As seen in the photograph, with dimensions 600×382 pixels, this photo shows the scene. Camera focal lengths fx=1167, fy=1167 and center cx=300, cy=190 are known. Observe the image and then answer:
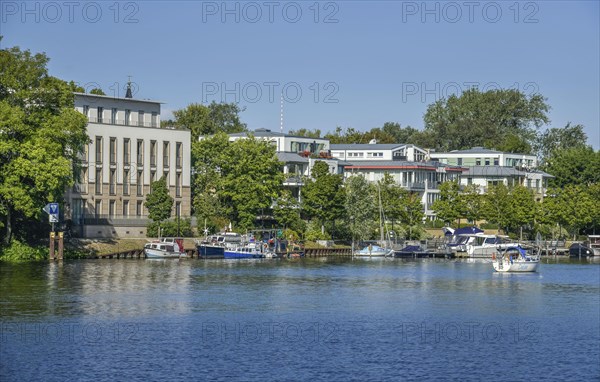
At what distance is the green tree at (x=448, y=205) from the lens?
630 feet

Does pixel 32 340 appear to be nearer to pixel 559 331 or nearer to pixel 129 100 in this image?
pixel 559 331

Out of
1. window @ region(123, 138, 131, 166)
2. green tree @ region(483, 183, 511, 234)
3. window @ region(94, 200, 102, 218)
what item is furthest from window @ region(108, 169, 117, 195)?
green tree @ region(483, 183, 511, 234)

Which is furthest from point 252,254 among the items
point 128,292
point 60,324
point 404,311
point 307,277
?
point 60,324

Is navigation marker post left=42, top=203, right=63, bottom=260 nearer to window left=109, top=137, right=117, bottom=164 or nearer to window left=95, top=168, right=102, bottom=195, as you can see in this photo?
window left=95, top=168, right=102, bottom=195

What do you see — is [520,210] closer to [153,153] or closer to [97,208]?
[153,153]

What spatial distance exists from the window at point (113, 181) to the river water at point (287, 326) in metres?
34.3

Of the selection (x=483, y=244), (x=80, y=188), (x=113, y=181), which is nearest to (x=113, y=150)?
(x=113, y=181)

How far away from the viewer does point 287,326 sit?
7694 centimetres

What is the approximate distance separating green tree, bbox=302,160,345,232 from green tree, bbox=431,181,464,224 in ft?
83.2

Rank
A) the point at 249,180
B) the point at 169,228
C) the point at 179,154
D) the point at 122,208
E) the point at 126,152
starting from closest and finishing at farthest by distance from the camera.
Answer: the point at 169,228
the point at 122,208
the point at 126,152
the point at 249,180
the point at 179,154

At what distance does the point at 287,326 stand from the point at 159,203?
267 feet

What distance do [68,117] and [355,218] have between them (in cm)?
5895

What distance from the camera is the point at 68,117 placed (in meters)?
128

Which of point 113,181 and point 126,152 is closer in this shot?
point 113,181
